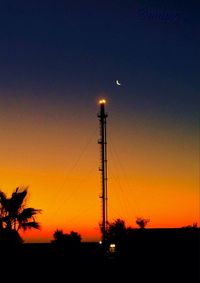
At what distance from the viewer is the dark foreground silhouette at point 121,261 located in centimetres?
2900

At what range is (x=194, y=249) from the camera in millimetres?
37938

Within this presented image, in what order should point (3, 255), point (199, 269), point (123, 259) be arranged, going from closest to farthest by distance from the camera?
point (3, 255) → point (199, 269) → point (123, 259)

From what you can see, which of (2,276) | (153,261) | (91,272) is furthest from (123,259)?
(2,276)

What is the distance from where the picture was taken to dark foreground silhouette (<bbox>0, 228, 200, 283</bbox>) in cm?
2900

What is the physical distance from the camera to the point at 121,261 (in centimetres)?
3559

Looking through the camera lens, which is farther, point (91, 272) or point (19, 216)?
point (19, 216)

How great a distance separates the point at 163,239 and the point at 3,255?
1530 cm

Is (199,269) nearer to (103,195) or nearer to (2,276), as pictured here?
(103,195)

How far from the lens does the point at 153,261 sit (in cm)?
3731

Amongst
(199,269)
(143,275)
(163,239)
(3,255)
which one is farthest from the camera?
(163,239)

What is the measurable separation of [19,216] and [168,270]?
10508 millimetres

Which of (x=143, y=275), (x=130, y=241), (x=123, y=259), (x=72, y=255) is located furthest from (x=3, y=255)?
(x=130, y=241)

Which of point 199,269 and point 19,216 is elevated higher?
point 19,216

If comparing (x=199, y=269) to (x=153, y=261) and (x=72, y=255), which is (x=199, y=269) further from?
(x=72, y=255)
